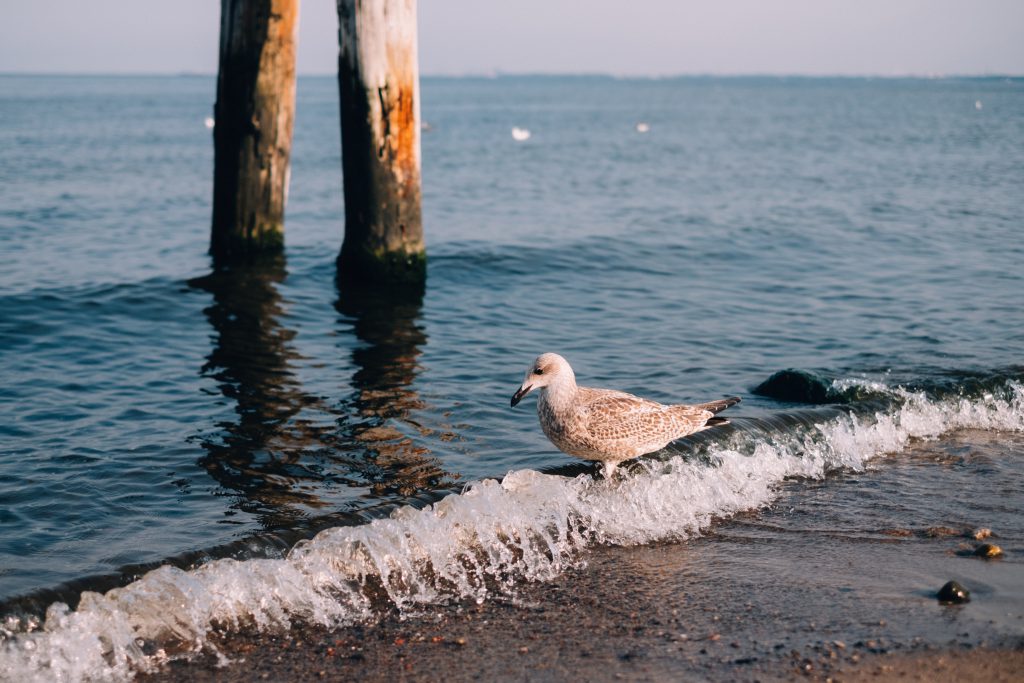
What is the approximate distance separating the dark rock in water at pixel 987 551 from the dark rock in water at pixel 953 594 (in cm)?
57

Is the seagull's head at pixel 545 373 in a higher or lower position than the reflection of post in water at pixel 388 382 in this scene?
higher

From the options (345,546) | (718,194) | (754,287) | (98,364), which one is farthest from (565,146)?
(345,546)

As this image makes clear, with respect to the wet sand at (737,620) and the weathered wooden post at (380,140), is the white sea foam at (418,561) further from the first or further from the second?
the weathered wooden post at (380,140)

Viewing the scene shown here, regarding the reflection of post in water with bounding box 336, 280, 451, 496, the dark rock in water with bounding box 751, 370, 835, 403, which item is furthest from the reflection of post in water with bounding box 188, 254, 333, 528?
the dark rock in water with bounding box 751, 370, 835, 403

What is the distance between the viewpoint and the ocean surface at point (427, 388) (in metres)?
5.80

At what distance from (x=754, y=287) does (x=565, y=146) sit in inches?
1260

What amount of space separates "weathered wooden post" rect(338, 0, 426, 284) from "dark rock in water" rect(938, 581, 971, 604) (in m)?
7.77

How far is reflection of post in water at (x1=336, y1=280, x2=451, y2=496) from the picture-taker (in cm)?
748

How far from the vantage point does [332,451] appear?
789 cm

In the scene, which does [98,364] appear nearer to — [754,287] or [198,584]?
[198,584]

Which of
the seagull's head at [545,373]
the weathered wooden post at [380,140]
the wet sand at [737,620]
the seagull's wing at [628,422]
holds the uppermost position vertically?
the weathered wooden post at [380,140]

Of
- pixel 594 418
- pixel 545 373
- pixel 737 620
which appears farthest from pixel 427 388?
pixel 737 620

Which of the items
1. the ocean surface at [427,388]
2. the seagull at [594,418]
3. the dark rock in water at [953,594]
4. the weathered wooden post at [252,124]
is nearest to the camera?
the dark rock in water at [953,594]

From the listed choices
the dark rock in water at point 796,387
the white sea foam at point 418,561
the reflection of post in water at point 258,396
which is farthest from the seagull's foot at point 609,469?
the dark rock in water at point 796,387
